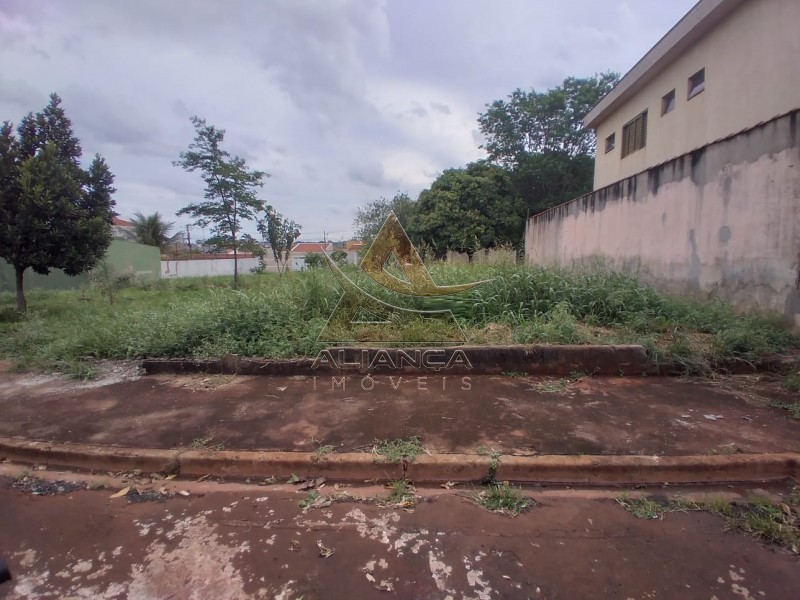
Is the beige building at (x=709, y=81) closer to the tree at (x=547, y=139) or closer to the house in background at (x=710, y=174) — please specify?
the house in background at (x=710, y=174)

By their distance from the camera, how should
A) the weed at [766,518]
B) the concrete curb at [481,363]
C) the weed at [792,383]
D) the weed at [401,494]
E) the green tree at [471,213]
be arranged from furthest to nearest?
the green tree at [471,213] → the concrete curb at [481,363] → the weed at [792,383] → the weed at [401,494] → the weed at [766,518]

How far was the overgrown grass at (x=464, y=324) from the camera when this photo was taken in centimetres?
386

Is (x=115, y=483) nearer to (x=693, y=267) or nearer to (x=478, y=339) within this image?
(x=478, y=339)

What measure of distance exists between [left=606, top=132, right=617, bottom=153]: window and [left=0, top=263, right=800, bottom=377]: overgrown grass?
320 inches

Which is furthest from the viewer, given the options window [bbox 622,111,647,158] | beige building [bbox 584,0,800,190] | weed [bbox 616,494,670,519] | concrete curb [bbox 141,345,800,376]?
window [bbox 622,111,647,158]

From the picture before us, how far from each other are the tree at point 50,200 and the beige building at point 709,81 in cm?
1137

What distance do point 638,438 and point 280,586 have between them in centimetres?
224

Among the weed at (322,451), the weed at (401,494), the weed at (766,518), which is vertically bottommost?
the weed at (401,494)

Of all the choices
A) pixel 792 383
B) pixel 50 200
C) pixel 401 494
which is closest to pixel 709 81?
pixel 792 383

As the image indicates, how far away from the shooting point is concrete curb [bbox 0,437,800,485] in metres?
2.21

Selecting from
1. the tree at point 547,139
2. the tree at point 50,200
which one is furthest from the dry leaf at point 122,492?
the tree at point 547,139

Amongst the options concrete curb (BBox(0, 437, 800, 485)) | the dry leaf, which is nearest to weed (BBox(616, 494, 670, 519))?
concrete curb (BBox(0, 437, 800, 485))

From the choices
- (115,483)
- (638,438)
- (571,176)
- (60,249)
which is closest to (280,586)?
(115,483)

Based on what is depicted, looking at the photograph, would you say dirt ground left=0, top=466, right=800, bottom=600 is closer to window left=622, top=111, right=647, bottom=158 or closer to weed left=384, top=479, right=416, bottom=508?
weed left=384, top=479, right=416, bottom=508
